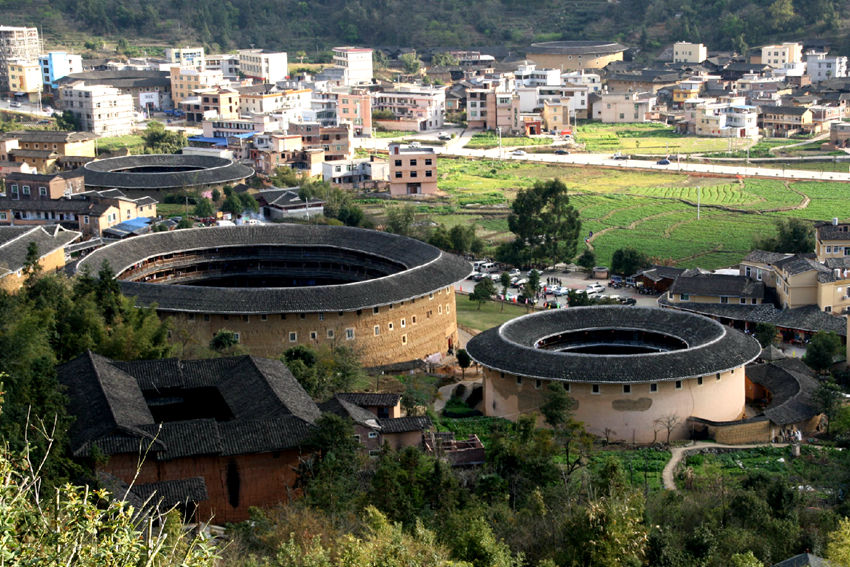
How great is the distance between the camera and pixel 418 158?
4853 cm

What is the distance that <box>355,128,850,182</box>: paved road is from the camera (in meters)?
51.5

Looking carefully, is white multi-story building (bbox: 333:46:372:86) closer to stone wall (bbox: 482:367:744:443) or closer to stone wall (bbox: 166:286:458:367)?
stone wall (bbox: 166:286:458:367)

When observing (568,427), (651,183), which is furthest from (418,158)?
(568,427)

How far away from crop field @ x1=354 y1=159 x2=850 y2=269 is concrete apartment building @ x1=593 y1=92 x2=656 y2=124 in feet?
43.8

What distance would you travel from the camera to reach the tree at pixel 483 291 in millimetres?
32406

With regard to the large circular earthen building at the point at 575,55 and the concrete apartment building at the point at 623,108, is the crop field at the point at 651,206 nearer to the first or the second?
the concrete apartment building at the point at 623,108

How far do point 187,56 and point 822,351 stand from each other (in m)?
54.3

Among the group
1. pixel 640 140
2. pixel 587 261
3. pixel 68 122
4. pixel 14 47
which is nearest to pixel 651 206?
pixel 587 261

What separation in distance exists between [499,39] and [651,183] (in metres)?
38.3

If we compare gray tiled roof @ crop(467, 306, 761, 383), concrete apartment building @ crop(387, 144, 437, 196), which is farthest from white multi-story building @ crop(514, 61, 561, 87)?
gray tiled roof @ crop(467, 306, 761, 383)

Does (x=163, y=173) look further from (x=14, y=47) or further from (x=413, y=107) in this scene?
(x=14, y=47)

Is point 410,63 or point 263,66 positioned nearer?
point 263,66

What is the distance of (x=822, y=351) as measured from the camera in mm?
25969

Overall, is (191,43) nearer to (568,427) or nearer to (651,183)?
(651,183)
